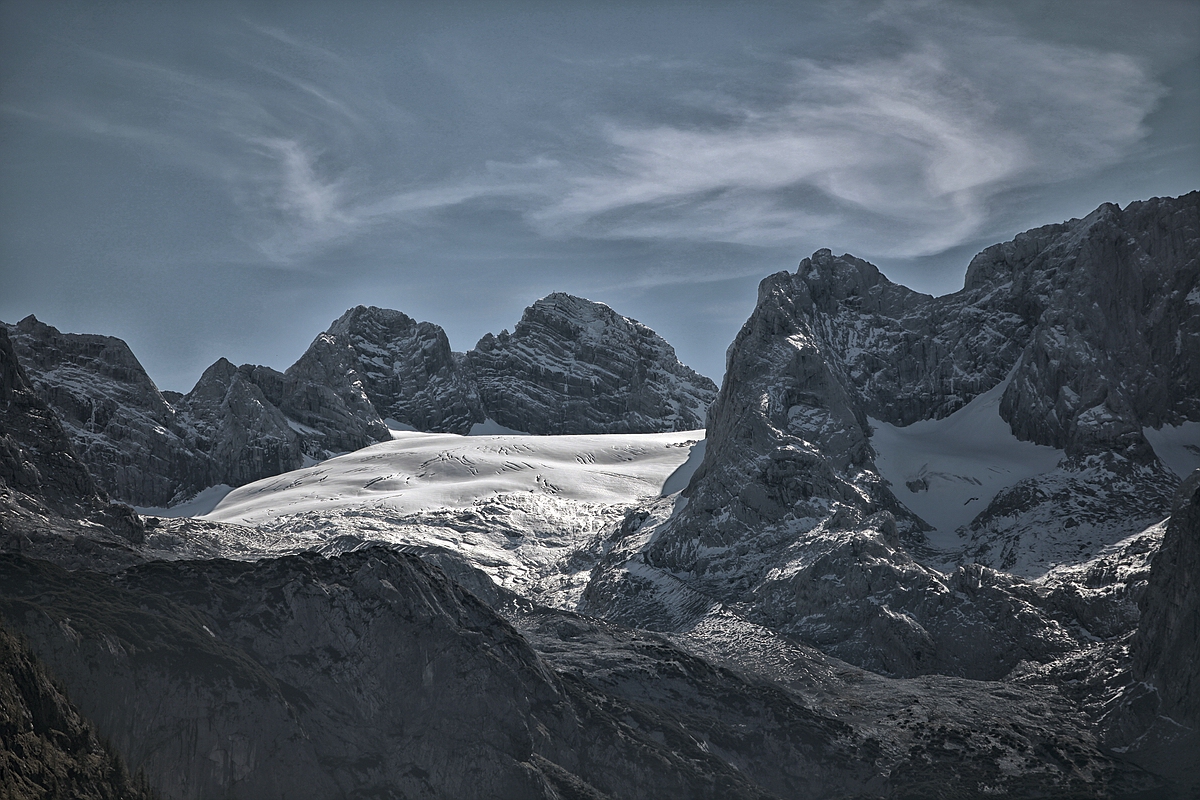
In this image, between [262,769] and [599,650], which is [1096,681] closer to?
[599,650]

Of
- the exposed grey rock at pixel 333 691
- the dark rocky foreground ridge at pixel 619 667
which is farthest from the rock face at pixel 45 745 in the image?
the exposed grey rock at pixel 333 691

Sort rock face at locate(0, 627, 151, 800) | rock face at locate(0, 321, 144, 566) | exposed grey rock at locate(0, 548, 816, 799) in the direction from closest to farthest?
1. rock face at locate(0, 627, 151, 800)
2. exposed grey rock at locate(0, 548, 816, 799)
3. rock face at locate(0, 321, 144, 566)

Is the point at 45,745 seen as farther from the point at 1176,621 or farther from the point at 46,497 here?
the point at 1176,621

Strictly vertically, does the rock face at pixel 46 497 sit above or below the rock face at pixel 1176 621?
above

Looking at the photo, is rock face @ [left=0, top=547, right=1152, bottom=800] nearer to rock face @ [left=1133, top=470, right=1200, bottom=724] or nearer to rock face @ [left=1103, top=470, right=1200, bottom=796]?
rock face @ [left=1103, top=470, right=1200, bottom=796]

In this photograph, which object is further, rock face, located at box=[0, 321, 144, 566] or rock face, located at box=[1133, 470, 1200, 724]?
rock face, located at box=[1133, 470, 1200, 724]

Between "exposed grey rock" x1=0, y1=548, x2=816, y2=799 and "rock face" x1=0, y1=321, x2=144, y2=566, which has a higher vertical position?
"rock face" x1=0, y1=321, x2=144, y2=566

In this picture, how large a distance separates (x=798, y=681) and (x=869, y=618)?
717 inches

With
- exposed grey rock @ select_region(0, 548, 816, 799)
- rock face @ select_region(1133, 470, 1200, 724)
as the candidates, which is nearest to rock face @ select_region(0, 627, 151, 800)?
exposed grey rock @ select_region(0, 548, 816, 799)

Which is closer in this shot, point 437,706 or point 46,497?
point 437,706

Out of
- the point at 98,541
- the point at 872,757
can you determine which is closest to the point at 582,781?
the point at 872,757

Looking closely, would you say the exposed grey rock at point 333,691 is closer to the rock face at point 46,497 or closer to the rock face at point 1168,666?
the rock face at point 46,497

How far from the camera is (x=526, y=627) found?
584ft

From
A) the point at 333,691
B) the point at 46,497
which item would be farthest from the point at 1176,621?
the point at 46,497
